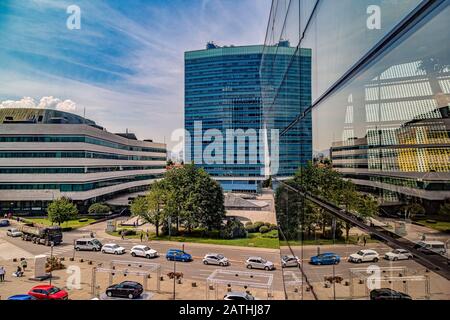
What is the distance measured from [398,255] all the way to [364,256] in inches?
10.0

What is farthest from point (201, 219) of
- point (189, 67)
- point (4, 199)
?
point (189, 67)

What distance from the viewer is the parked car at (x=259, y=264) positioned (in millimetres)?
12724

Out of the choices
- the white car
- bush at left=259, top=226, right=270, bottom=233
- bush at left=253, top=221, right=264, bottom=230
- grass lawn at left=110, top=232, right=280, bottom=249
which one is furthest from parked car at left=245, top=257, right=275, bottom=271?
the white car

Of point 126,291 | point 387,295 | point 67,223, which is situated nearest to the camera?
point 387,295

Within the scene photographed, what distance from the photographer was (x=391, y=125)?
85 centimetres

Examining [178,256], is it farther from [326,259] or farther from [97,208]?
[326,259]

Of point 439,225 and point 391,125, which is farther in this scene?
point 391,125

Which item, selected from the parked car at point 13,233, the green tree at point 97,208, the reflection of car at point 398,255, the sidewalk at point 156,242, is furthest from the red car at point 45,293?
the green tree at point 97,208

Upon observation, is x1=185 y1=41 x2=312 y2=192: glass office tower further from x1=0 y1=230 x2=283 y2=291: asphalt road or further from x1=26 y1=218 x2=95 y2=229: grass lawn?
x1=0 y1=230 x2=283 y2=291: asphalt road

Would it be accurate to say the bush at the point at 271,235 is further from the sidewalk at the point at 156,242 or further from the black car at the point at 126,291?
the black car at the point at 126,291

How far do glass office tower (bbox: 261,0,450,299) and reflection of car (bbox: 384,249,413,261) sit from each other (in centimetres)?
2

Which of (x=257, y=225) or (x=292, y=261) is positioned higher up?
(x=292, y=261)

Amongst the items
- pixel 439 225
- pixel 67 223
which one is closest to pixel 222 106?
pixel 67 223

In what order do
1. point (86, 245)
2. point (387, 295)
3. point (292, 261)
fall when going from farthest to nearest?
point (86, 245) → point (292, 261) → point (387, 295)
